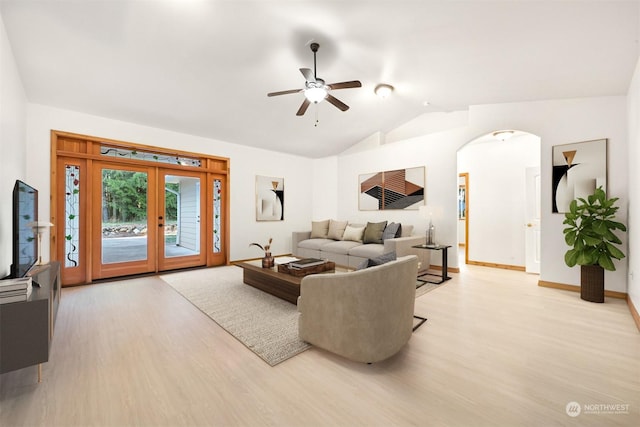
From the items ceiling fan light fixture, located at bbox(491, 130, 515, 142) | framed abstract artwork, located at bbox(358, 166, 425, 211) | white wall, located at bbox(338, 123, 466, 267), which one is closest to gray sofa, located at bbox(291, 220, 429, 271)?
white wall, located at bbox(338, 123, 466, 267)

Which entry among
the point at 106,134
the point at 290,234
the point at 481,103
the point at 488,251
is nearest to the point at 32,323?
the point at 106,134

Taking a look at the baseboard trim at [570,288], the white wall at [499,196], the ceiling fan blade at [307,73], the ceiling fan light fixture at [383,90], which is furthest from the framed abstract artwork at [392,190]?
the ceiling fan blade at [307,73]

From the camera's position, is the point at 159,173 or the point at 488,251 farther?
the point at 488,251

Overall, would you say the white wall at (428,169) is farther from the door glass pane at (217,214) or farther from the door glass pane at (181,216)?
the door glass pane at (181,216)

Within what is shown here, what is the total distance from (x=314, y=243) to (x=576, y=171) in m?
4.51

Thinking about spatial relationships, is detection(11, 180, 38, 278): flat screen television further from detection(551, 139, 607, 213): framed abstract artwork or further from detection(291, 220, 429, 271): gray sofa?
detection(551, 139, 607, 213): framed abstract artwork

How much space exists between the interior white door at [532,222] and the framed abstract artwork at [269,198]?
206 inches

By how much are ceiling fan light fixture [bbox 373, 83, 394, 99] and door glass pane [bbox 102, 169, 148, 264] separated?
4.33m

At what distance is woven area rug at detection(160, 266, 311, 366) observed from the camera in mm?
2246

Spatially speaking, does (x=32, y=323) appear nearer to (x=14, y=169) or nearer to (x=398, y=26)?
(x=14, y=169)

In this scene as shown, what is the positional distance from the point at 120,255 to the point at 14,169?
2.05 metres

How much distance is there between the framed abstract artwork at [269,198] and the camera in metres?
6.25

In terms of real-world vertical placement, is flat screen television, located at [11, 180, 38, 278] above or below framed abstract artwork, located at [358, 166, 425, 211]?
below

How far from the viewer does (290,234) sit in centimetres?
691
